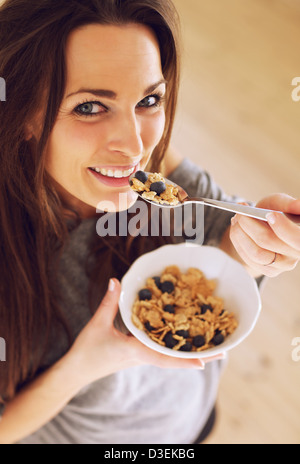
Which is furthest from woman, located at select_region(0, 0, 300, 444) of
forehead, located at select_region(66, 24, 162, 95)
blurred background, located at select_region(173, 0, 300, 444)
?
blurred background, located at select_region(173, 0, 300, 444)

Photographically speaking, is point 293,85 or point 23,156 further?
point 293,85

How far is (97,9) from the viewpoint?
1.94ft

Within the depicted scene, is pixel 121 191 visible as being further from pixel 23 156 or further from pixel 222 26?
pixel 222 26

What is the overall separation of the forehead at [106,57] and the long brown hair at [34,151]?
0.04 feet

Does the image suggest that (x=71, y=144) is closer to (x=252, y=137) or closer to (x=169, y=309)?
(x=169, y=309)

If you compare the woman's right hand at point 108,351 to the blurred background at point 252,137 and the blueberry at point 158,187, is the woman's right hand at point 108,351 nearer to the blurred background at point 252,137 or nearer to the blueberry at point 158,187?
the blueberry at point 158,187

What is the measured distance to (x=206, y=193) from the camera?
952mm

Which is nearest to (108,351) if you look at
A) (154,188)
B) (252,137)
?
(154,188)

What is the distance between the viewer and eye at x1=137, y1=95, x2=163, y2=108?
668 mm

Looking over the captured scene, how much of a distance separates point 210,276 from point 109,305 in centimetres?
19

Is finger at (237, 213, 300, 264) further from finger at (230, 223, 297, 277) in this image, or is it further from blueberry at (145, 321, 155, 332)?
blueberry at (145, 321, 155, 332)

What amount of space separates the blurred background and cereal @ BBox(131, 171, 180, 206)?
2.46 ft
